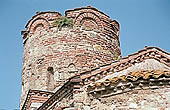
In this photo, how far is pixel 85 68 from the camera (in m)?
12.0

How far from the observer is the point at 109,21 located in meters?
14.0

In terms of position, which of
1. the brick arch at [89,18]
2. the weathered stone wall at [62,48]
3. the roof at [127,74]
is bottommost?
the roof at [127,74]

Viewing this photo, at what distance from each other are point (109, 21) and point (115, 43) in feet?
3.74

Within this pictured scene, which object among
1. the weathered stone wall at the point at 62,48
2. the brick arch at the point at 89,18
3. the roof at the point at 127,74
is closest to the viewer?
the roof at the point at 127,74

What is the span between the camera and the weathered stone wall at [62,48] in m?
12.0

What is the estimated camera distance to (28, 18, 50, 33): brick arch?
13292mm

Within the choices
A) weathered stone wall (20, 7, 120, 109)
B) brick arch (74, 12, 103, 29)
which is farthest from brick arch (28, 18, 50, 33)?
brick arch (74, 12, 103, 29)

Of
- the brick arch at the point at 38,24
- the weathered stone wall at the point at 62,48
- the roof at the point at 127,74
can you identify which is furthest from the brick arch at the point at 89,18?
the roof at the point at 127,74

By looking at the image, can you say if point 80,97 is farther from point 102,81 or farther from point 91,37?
point 91,37

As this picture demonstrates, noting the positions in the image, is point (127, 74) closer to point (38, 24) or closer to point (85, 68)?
point (85, 68)

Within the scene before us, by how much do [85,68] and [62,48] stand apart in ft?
4.24

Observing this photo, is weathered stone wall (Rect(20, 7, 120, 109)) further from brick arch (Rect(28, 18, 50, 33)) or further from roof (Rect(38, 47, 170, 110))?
roof (Rect(38, 47, 170, 110))

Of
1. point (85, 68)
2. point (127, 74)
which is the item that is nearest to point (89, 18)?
point (85, 68)

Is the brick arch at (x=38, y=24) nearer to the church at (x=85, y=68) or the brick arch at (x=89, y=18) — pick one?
the church at (x=85, y=68)
